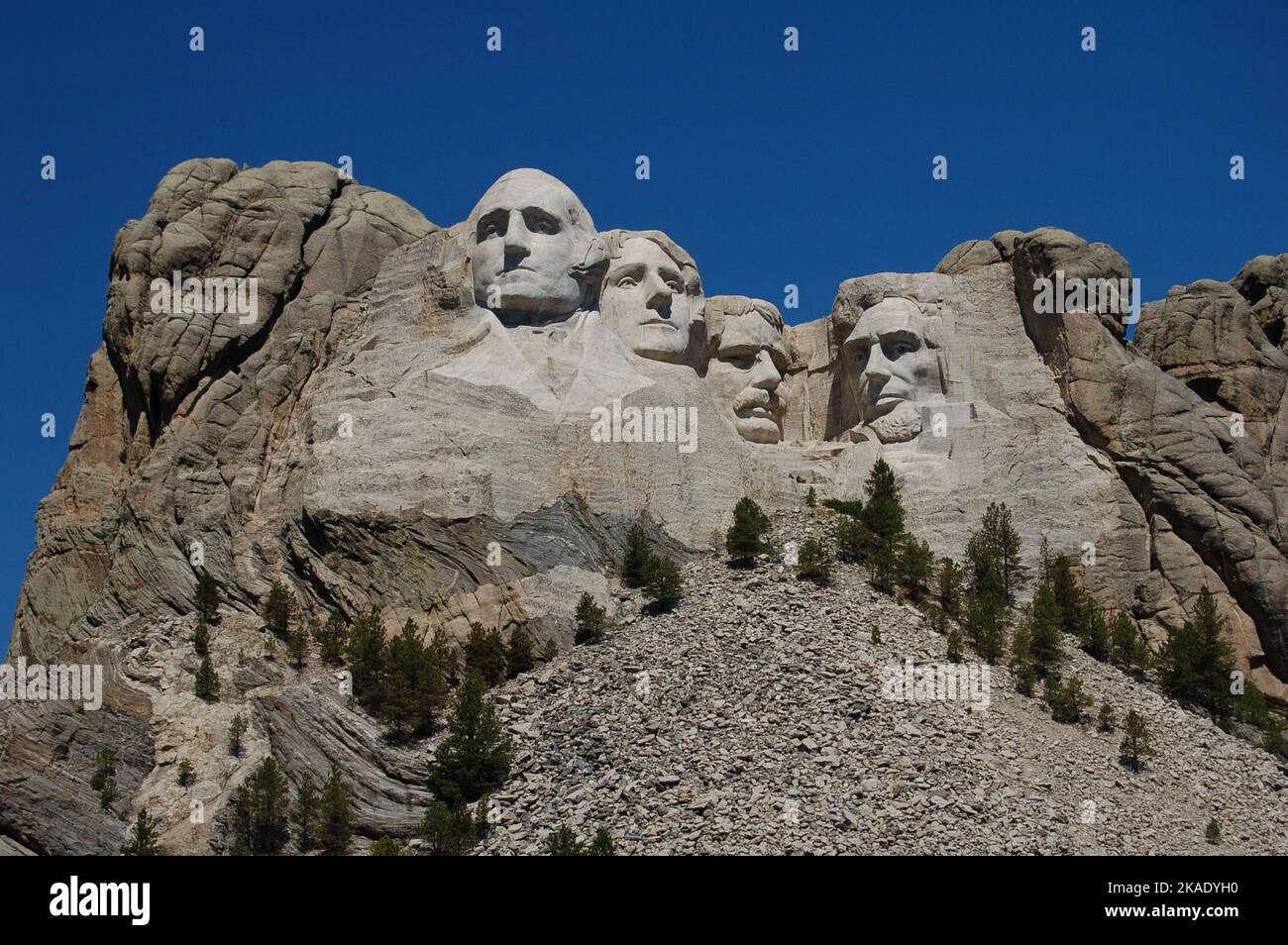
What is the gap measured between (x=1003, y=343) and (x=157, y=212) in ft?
49.9

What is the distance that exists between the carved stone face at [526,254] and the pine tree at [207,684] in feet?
28.3

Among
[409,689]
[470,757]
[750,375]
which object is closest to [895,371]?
[750,375]

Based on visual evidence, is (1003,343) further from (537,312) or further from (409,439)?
(409,439)

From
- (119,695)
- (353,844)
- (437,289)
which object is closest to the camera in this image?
(353,844)

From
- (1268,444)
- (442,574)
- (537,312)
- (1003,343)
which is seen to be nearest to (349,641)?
(442,574)

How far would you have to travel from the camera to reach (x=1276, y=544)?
42906 millimetres

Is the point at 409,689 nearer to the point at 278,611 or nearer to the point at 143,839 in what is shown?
the point at 278,611

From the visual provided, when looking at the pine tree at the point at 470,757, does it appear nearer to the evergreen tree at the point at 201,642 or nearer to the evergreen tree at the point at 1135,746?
the evergreen tree at the point at 201,642

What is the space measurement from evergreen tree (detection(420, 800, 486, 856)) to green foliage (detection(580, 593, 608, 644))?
17.0ft

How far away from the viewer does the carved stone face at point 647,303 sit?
1762 inches

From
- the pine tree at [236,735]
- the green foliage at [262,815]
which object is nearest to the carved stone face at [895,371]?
the pine tree at [236,735]

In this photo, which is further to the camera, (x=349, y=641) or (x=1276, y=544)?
(x=1276, y=544)

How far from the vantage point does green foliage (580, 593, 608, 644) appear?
129 feet

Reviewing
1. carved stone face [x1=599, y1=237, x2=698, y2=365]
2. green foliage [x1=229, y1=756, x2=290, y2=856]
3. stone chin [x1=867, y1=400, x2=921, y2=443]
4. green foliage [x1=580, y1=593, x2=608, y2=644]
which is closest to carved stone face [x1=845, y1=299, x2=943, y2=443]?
stone chin [x1=867, y1=400, x2=921, y2=443]
